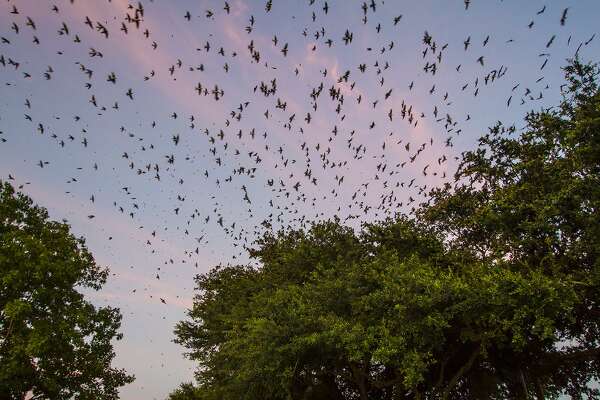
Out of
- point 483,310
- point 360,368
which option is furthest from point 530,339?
point 360,368

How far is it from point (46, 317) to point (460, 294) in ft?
71.9

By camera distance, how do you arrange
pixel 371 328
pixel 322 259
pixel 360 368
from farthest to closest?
pixel 322 259 → pixel 360 368 → pixel 371 328

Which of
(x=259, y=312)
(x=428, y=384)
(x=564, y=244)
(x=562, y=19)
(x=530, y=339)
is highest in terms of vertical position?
(x=562, y=19)

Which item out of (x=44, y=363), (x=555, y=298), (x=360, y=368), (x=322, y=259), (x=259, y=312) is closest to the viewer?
(x=555, y=298)

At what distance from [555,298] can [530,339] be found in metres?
10.1

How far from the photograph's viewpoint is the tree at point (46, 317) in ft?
73.5

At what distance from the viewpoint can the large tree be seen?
21188mm

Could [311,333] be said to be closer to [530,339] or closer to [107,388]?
[107,388]

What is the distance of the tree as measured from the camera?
22391 millimetres

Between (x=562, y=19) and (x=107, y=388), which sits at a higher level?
(x=562, y=19)

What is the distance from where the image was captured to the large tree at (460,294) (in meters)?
21.2

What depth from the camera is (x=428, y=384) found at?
102 feet

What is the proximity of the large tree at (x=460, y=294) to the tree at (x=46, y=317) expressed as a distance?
7.84m

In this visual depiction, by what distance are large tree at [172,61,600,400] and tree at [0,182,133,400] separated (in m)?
Answer: 7.84
